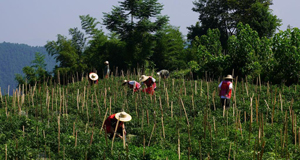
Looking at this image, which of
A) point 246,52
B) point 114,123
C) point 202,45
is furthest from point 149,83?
point 202,45

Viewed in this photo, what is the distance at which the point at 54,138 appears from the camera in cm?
957

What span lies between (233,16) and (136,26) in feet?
39.9

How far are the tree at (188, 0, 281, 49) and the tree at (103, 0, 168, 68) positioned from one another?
8784 mm

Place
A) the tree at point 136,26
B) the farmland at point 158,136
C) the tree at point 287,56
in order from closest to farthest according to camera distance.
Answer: the farmland at point 158,136
the tree at point 287,56
the tree at point 136,26

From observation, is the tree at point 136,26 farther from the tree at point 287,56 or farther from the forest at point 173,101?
the tree at point 287,56

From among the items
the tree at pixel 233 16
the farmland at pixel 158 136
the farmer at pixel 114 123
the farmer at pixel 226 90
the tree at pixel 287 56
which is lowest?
the farmland at pixel 158 136

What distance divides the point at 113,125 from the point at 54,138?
5.60ft

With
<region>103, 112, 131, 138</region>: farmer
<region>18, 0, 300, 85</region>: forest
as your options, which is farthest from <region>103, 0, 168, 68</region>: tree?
<region>103, 112, 131, 138</region>: farmer

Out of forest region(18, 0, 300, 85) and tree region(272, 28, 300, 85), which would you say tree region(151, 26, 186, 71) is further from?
tree region(272, 28, 300, 85)

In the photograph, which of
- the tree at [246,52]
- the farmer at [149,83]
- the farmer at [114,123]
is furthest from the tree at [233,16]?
the farmer at [114,123]

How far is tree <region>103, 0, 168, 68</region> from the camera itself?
115 feet

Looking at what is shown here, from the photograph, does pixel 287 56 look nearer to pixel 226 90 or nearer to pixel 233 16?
pixel 226 90

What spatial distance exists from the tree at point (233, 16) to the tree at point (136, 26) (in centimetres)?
878

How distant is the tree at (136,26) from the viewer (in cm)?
3491
